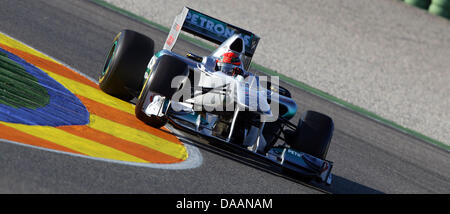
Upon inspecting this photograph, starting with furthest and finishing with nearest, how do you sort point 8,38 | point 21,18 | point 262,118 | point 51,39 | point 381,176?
point 21,18
point 51,39
point 8,38
point 381,176
point 262,118

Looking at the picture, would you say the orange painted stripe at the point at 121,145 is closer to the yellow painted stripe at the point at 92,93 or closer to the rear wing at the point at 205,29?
the yellow painted stripe at the point at 92,93

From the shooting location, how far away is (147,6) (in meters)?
18.0

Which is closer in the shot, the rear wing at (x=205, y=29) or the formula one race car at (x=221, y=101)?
the formula one race car at (x=221, y=101)

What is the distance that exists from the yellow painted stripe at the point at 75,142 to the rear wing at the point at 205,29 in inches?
116

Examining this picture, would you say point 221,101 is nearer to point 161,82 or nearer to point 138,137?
point 161,82

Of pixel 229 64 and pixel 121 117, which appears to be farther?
pixel 229 64

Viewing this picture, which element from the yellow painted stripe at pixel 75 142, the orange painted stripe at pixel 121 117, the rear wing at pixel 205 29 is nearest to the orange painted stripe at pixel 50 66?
the orange painted stripe at pixel 121 117

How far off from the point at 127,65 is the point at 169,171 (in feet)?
8.01

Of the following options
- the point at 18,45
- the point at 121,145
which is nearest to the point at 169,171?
the point at 121,145

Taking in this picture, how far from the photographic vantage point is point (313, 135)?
6.84 metres

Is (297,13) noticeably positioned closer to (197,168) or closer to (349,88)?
(349,88)

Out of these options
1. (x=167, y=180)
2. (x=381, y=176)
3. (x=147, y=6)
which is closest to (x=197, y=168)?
(x=167, y=180)

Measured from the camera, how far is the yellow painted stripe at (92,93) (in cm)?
736
